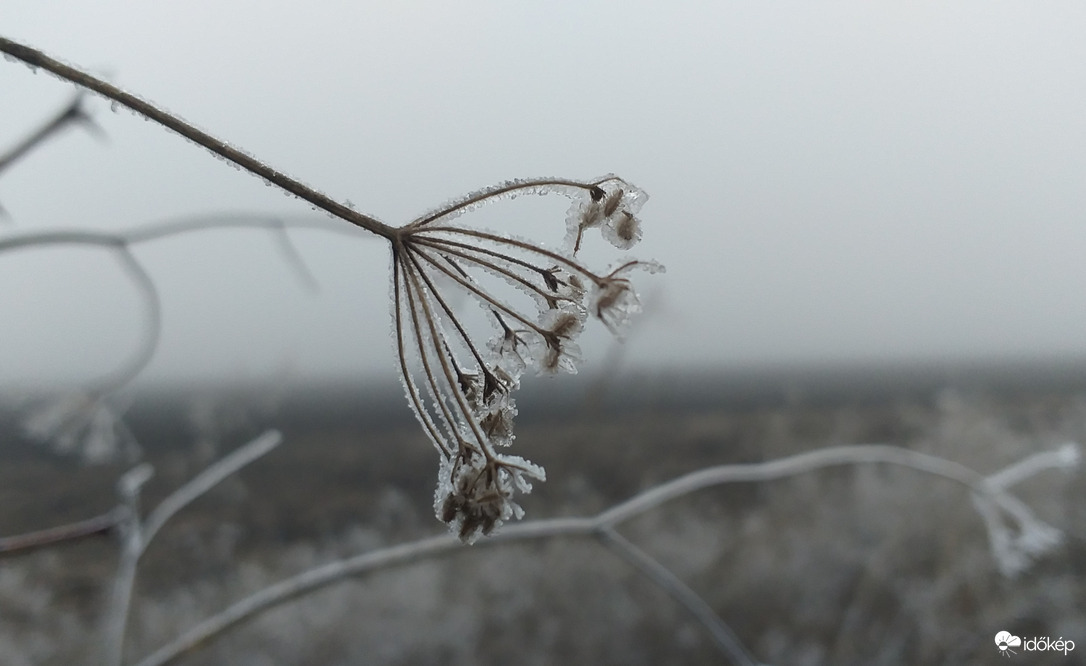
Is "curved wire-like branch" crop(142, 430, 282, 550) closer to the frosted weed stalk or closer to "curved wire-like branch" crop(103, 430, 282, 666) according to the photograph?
"curved wire-like branch" crop(103, 430, 282, 666)

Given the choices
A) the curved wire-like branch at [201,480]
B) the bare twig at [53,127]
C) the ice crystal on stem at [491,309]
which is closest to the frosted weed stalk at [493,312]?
the ice crystal on stem at [491,309]

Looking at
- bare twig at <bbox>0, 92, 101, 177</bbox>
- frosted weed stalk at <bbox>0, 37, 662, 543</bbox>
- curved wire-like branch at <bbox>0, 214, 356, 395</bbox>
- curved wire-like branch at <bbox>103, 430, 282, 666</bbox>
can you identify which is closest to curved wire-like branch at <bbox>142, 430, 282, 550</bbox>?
curved wire-like branch at <bbox>103, 430, 282, 666</bbox>

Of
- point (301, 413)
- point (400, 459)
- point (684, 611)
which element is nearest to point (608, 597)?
point (684, 611)

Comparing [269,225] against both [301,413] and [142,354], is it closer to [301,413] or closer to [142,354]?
[142,354]

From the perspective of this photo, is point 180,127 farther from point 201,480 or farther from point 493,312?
point 201,480

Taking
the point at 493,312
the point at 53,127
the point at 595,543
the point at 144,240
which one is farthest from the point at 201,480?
the point at 493,312

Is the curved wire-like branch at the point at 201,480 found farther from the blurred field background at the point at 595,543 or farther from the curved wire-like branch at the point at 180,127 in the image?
the curved wire-like branch at the point at 180,127
